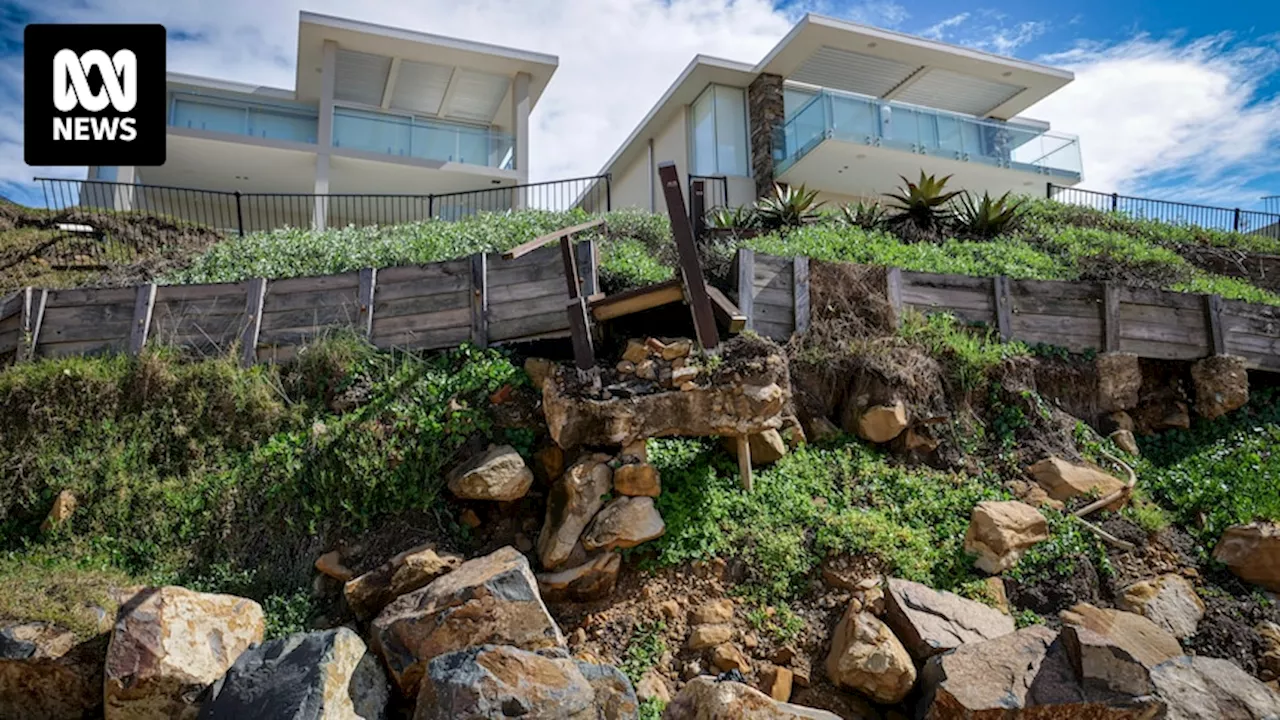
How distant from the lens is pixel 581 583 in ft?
19.6

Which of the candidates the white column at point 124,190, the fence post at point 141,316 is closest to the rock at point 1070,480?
the fence post at point 141,316

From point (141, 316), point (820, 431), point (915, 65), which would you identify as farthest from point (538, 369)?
point (915, 65)

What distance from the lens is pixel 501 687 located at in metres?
4.41

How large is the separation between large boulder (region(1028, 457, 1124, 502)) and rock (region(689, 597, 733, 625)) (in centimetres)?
353

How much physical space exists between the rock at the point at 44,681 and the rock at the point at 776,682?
4240 mm

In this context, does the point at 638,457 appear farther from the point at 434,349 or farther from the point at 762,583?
the point at 434,349

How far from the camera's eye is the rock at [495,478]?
253 inches

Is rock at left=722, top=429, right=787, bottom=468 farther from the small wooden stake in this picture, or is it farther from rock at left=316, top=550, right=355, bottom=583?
rock at left=316, top=550, right=355, bottom=583

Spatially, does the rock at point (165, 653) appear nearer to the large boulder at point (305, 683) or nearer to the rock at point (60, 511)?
the large boulder at point (305, 683)

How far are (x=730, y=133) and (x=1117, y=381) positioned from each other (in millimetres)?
11421

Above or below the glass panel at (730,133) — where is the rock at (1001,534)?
below

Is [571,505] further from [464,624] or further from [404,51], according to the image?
[404,51]

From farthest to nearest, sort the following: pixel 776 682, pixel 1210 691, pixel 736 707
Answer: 1. pixel 776 682
2. pixel 1210 691
3. pixel 736 707

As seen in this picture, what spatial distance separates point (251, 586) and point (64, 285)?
8007 mm
